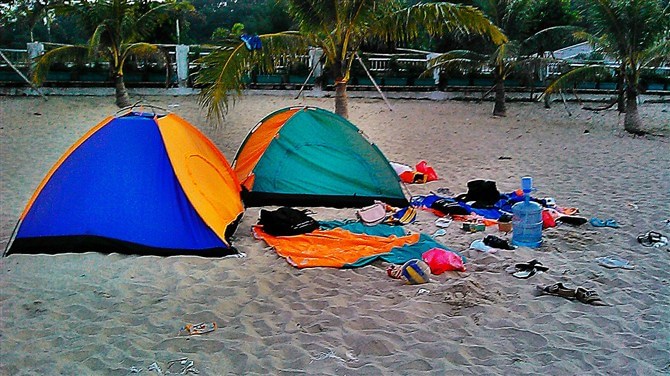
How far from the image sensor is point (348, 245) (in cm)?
574

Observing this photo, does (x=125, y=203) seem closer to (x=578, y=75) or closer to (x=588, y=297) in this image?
(x=588, y=297)

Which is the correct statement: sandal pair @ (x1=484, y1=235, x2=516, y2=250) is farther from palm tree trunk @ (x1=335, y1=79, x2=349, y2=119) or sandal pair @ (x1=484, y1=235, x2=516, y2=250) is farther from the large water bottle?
palm tree trunk @ (x1=335, y1=79, x2=349, y2=119)

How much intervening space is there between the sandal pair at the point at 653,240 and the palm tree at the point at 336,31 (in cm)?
456

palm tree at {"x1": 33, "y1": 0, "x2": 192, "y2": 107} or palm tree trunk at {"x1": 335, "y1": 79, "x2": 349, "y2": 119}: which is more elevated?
palm tree at {"x1": 33, "y1": 0, "x2": 192, "y2": 107}

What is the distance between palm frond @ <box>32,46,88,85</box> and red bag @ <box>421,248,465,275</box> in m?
12.3

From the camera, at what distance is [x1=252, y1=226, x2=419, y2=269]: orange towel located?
530cm

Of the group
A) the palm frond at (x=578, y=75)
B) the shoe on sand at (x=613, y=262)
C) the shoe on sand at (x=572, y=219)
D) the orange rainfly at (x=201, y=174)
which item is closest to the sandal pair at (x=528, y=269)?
the shoe on sand at (x=613, y=262)

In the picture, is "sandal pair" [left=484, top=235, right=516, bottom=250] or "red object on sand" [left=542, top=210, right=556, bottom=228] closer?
"sandal pair" [left=484, top=235, right=516, bottom=250]

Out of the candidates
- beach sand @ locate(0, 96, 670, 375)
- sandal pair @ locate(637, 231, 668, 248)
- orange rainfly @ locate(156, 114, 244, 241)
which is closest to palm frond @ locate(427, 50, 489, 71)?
beach sand @ locate(0, 96, 670, 375)

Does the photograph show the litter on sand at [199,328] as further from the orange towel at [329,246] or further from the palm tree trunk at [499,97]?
the palm tree trunk at [499,97]

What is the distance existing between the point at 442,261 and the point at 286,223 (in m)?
1.69

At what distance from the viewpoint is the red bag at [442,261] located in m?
5.02

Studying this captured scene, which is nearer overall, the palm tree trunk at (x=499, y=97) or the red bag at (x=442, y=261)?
the red bag at (x=442, y=261)

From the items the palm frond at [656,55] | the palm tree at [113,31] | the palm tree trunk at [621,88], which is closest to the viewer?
the palm frond at [656,55]
